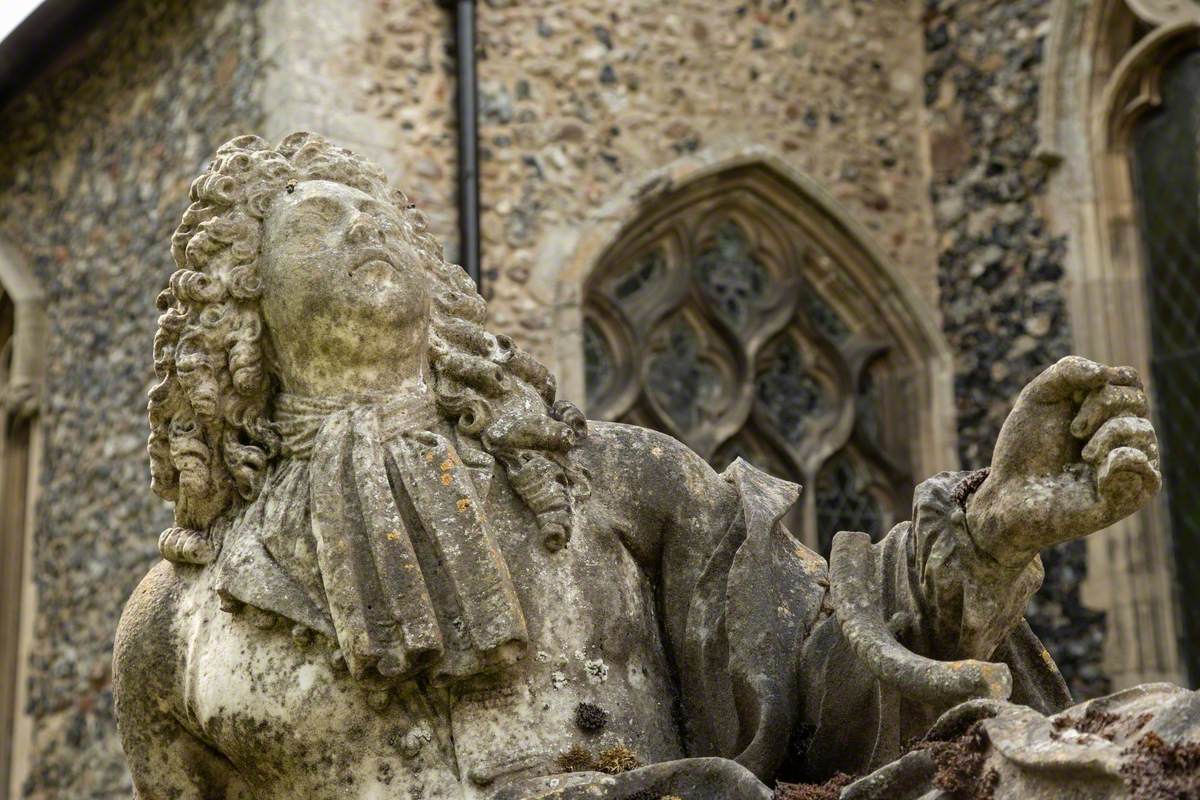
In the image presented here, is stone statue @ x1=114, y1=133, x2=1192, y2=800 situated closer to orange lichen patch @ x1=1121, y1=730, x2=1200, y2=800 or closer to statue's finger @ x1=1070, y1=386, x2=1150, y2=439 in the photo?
statue's finger @ x1=1070, y1=386, x2=1150, y2=439

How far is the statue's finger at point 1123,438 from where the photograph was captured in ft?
10.1

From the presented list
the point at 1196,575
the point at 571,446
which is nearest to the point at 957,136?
the point at 1196,575

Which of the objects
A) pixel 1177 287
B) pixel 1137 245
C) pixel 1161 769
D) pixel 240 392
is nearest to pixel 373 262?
pixel 240 392

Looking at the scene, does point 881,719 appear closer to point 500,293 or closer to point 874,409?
point 500,293

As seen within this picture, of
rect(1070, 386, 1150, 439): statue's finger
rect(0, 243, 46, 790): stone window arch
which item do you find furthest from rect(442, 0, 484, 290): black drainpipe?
rect(1070, 386, 1150, 439): statue's finger

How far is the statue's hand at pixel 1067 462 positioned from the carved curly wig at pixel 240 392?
0.72 m

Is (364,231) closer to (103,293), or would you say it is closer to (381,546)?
(381,546)

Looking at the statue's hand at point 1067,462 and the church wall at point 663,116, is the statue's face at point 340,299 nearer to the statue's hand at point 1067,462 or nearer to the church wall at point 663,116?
the statue's hand at point 1067,462

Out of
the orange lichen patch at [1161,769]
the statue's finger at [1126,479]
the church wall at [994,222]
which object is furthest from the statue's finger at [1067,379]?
the church wall at [994,222]

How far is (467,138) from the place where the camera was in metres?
11.5

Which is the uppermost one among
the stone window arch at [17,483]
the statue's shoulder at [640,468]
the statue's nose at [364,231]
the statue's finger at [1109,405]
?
the stone window arch at [17,483]

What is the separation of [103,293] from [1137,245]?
5508 mm

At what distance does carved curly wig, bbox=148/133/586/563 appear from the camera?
3.68 meters

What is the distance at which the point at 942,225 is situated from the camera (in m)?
13.3
